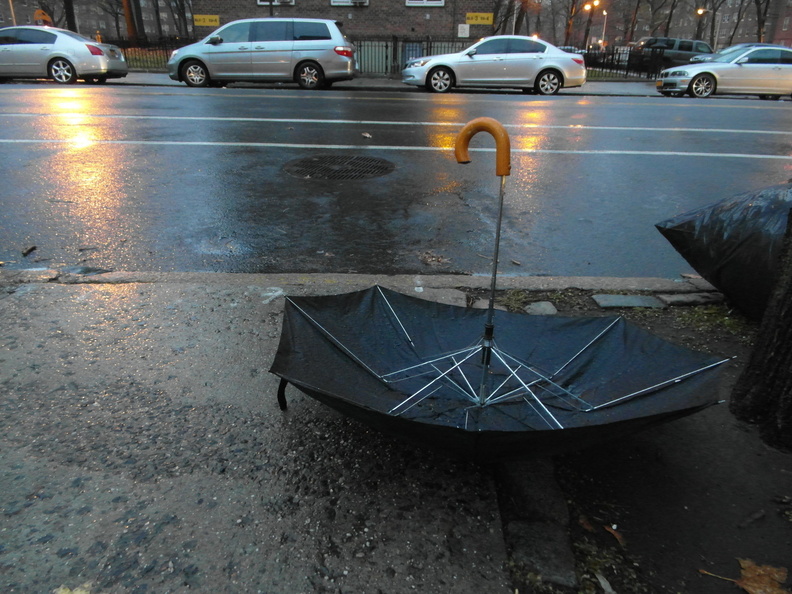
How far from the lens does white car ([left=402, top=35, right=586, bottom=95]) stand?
16469 millimetres

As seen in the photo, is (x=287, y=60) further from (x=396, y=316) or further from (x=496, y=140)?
(x=496, y=140)

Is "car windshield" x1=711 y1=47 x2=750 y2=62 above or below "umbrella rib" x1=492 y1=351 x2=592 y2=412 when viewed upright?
above

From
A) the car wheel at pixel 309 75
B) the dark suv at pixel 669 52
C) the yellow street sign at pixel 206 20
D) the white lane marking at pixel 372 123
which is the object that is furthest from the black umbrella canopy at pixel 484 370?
the yellow street sign at pixel 206 20

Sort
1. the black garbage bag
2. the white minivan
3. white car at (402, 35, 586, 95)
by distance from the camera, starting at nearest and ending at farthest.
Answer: the black garbage bag < white car at (402, 35, 586, 95) < the white minivan

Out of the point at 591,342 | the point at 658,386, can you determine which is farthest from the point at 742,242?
the point at 658,386

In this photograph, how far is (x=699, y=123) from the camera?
1095 centimetres

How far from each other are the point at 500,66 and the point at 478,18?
43.0ft

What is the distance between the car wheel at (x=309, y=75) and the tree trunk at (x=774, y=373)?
16.5 metres

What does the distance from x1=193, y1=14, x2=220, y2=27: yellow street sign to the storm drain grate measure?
25601 mm

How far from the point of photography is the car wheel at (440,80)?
54.6ft

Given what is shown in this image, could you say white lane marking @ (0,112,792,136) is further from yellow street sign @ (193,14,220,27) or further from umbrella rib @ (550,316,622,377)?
yellow street sign @ (193,14,220,27)

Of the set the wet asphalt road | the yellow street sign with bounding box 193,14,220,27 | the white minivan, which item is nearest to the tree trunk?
the wet asphalt road

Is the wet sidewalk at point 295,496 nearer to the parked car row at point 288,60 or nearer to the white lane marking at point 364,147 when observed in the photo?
the white lane marking at point 364,147

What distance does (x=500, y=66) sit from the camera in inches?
647
